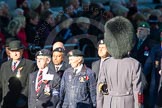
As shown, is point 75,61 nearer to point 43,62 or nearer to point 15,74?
point 43,62

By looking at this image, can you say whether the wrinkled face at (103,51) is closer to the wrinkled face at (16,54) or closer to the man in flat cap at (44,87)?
the man in flat cap at (44,87)

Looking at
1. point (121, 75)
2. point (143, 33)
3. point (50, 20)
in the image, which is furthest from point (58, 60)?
point (50, 20)

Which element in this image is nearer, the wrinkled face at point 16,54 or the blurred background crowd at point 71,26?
the wrinkled face at point 16,54

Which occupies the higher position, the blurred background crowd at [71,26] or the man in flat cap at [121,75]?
the blurred background crowd at [71,26]

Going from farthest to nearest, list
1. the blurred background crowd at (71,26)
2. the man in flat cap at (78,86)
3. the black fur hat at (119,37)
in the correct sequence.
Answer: the blurred background crowd at (71,26) → the man in flat cap at (78,86) → the black fur hat at (119,37)

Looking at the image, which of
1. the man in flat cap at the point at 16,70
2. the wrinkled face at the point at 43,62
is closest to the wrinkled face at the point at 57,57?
the man in flat cap at the point at 16,70

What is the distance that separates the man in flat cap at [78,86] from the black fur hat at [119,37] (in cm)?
94

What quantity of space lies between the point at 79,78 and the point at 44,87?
542 millimetres

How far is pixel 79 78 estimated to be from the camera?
998 cm

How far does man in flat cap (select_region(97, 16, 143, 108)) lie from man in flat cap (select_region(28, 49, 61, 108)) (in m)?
1.18

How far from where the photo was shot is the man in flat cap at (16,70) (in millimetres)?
10695

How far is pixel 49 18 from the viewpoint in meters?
14.0

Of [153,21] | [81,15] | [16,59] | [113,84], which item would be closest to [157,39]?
[153,21]

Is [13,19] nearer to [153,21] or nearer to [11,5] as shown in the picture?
[11,5]
